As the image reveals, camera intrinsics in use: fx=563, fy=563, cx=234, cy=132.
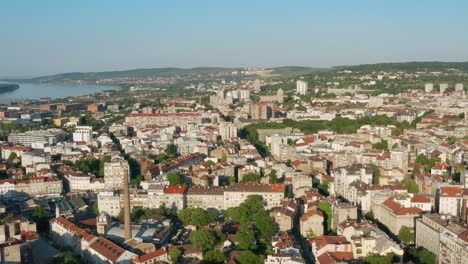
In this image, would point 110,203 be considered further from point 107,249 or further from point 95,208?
point 107,249

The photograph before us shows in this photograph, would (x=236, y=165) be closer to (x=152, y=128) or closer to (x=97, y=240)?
(x=97, y=240)

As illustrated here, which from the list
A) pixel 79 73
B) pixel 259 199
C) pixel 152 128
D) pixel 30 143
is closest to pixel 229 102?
pixel 152 128

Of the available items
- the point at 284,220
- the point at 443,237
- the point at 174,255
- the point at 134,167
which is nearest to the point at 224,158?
the point at 134,167

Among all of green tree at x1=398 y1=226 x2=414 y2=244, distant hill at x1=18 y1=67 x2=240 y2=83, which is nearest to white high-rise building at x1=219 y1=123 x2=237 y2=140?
green tree at x1=398 y1=226 x2=414 y2=244

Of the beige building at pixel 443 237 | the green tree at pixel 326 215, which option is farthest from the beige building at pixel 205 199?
the beige building at pixel 443 237

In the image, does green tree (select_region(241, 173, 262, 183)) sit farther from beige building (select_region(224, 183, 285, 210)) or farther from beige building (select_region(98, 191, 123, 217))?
beige building (select_region(98, 191, 123, 217))

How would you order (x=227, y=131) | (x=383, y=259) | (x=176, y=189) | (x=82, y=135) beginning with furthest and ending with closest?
(x=82, y=135) < (x=227, y=131) < (x=176, y=189) < (x=383, y=259)
